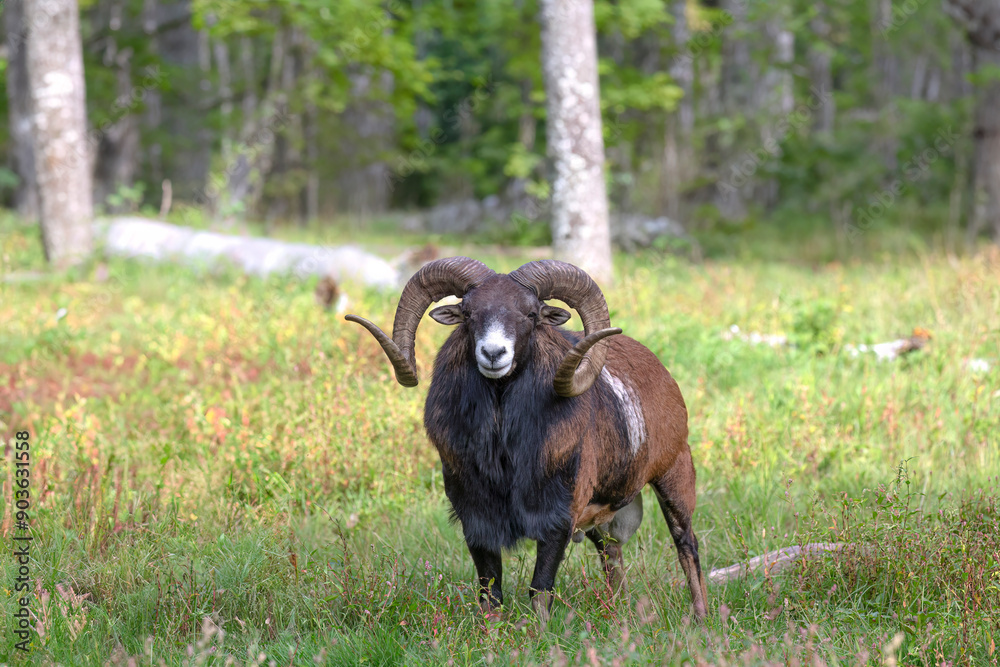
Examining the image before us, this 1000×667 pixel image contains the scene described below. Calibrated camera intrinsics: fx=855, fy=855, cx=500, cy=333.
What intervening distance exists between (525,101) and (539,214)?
3594 mm

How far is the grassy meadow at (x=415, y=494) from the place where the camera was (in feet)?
11.1

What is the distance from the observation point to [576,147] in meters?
10.1

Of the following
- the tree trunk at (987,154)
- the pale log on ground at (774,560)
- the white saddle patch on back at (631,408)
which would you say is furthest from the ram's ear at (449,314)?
the tree trunk at (987,154)

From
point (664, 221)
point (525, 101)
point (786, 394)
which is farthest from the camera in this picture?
point (525, 101)

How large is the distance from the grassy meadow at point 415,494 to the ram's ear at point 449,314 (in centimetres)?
111

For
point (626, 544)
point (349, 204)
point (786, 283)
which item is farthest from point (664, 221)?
point (349, 204)

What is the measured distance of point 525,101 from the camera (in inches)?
800

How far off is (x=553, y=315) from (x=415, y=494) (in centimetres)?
179

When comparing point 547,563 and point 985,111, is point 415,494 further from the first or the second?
point 985,111

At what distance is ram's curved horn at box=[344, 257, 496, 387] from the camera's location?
3.75m

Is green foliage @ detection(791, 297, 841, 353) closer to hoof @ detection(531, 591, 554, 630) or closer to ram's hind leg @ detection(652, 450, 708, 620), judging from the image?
ram's hind leg @ detection(652, 450, 708, 620)

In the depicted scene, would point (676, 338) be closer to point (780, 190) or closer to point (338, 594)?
point (338, 594)

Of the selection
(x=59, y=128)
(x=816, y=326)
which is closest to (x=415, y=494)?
(x=816, y=326)

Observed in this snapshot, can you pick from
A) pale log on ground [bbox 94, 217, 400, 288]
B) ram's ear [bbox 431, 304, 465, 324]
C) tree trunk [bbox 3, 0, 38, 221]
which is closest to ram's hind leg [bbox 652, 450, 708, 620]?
ram's ear [bbox 431, 304, 465, 324]
